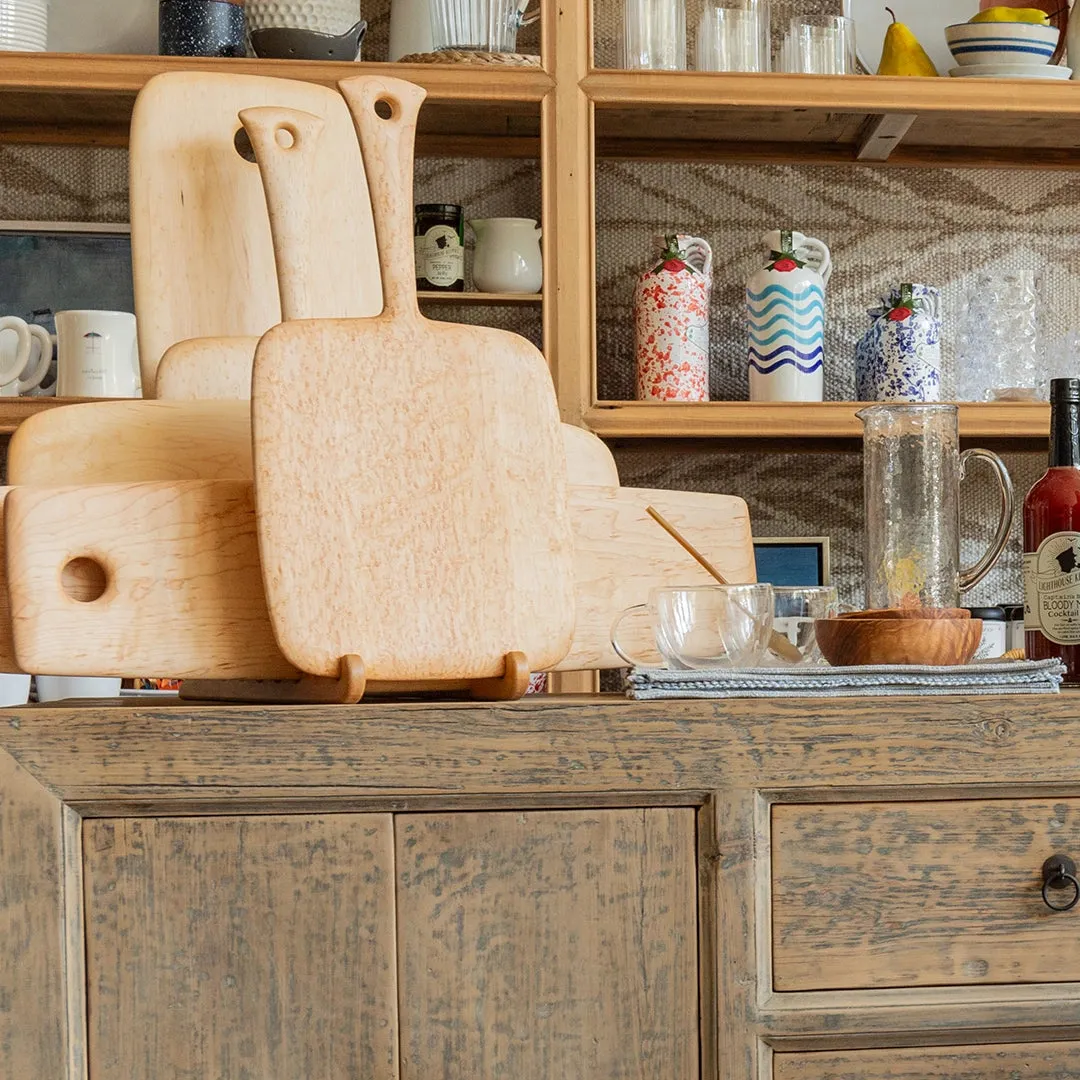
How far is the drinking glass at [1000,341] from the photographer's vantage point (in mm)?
1631

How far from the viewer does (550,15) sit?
5.02ft

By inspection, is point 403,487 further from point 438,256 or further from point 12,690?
point 438,256

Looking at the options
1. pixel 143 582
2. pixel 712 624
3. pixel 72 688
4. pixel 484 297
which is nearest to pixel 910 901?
pixel 712 624

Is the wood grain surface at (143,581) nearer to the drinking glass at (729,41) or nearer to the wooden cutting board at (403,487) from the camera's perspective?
the wooden cutting board at (403,487)

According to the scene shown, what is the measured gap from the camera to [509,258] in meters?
1.63

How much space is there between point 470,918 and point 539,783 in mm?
89

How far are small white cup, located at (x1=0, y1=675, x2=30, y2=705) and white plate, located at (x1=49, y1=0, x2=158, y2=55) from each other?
0.87 m

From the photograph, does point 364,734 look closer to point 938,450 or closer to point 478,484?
point 478,484

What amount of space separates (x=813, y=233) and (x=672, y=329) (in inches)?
14.1

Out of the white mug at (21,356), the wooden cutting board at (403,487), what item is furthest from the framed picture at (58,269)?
the wooden cutting board at (403,487)

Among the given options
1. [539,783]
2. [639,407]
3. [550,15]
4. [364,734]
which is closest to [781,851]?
[539,783]

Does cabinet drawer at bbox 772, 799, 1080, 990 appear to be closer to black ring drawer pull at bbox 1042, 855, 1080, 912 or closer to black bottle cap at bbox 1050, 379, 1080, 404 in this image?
black ring drawer pull at bbox 1042, 855, 1080, 912

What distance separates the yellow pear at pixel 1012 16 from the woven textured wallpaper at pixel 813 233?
26 centimetres

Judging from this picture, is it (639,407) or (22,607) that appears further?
(639,407)
